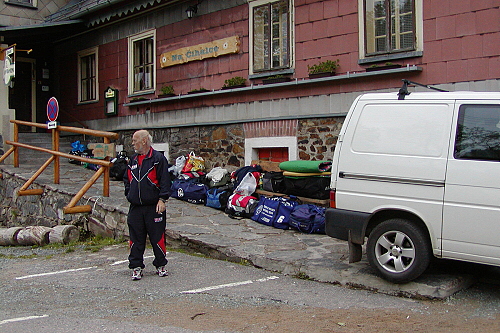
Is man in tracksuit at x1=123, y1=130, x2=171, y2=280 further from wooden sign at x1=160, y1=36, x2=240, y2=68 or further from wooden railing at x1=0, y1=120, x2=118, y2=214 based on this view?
wooden sign at x1=160, y1=36, x2=240, y2=68

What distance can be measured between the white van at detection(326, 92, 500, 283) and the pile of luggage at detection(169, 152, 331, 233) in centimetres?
242

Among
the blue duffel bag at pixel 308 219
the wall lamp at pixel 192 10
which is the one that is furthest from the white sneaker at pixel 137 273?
the wall lamp at pixel 192 10

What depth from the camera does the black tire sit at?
5449 mm

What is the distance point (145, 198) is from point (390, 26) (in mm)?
5486

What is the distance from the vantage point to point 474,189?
5.20 meters

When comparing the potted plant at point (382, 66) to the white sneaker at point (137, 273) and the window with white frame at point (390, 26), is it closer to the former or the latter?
the window with white frame at point (390, 26)

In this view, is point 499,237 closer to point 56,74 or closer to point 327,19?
point 327,19

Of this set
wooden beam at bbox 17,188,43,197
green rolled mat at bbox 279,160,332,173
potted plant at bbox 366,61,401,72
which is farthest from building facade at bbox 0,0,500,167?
wooden beam at bbox 17,188,43,197

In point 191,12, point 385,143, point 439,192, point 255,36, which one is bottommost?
point 439,192

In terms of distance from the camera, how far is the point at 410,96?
574cm

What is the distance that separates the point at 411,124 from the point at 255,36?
6.32 meters

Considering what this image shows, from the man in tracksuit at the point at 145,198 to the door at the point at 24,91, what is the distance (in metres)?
12.5

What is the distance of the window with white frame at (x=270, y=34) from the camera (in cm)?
1078

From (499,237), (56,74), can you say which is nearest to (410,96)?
(499,237)
